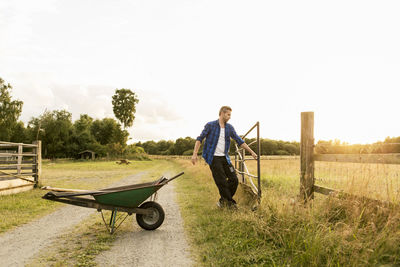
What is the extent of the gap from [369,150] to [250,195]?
8.33 feet

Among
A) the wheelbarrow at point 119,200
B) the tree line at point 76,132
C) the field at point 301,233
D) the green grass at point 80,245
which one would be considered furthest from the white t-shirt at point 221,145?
the tree line at point 76,132

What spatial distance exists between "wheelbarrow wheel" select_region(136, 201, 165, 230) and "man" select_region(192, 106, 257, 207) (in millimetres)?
1133

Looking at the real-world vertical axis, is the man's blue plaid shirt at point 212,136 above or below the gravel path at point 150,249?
above

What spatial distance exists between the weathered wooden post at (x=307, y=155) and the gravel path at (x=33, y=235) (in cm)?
393

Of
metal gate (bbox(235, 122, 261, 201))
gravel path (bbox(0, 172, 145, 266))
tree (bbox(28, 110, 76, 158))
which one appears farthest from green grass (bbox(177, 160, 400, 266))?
tree (bbox(28, 110, 76, 158))

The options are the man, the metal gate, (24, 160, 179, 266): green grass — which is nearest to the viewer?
(24, 160, 179, 266): green grass

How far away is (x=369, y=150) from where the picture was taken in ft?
10.9

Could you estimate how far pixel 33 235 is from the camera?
427 cm

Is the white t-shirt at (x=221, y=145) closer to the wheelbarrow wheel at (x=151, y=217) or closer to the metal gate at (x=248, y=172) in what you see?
the metal gate at (x=248, y=172)

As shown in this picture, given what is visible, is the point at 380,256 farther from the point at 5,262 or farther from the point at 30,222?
the point at 30,222

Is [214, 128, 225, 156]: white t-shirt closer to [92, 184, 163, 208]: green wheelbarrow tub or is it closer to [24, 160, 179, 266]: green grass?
[92, 184, 163, 208]: green wheelbarrow tub

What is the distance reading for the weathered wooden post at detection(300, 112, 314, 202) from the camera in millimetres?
4320

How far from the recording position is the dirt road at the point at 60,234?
10.6 ft

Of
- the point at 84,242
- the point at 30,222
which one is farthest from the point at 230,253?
the point at 30,222
